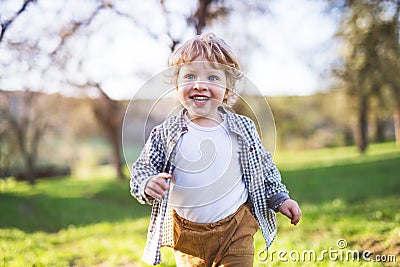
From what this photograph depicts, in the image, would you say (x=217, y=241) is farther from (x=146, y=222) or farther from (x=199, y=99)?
(x=146, y=222)

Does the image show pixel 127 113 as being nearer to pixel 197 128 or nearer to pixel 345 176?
pixel 197 128

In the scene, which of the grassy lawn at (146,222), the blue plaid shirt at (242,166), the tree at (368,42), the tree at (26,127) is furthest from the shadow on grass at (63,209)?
the blue plaid shirt at (242,166)

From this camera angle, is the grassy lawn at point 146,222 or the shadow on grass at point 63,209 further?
the shadow on grass at point 63,209

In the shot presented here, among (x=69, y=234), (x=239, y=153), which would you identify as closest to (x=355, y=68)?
(x=69, y=234)

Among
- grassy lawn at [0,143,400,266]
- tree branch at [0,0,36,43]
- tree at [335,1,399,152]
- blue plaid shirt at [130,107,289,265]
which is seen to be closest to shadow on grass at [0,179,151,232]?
grassy lawn at [0,143,400,266]

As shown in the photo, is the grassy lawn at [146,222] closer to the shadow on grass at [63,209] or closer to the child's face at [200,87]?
the shadow on grass at [63,209]

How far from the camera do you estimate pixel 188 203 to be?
8.05ft

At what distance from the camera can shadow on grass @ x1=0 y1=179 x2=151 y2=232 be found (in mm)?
10438

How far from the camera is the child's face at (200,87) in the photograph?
2.41 meters

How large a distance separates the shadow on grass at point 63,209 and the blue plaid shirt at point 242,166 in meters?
7.65

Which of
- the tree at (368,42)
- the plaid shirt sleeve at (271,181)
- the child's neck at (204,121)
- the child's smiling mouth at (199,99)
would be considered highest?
the tree at (368,42)

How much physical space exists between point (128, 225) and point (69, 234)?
43.4 inches

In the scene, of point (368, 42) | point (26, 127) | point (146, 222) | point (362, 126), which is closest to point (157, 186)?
point (146, 222)

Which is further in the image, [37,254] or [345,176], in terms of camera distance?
[345,176]
